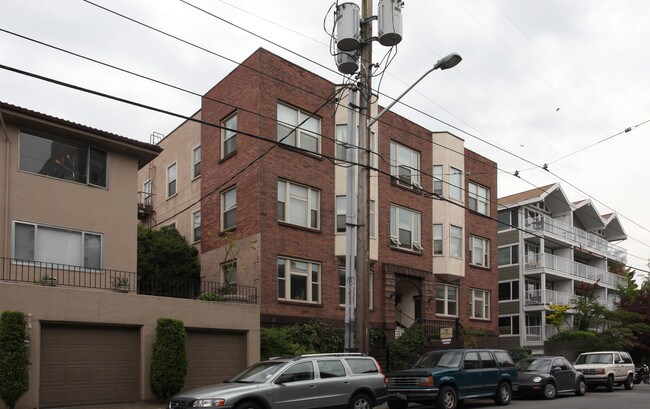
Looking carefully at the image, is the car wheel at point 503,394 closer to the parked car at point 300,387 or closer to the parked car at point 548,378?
the parked car at point 548,378

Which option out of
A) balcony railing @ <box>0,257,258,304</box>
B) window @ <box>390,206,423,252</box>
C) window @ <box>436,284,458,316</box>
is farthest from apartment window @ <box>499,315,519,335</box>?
balcony railing @ <box>0,257,258,304</box>

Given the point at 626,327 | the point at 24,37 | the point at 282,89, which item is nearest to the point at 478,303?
the point at 626,327

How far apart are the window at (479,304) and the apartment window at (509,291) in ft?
35.6

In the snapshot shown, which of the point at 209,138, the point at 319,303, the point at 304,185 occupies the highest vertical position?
the point at 209,138

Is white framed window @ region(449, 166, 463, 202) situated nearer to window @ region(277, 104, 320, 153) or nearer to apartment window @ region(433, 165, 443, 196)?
apartment window @ region(433, 165, 443, 196)

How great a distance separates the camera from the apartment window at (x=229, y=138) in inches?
987

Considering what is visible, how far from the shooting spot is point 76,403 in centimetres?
1638

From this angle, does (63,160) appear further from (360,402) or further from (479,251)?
(479,251)

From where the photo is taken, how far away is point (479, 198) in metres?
33.2

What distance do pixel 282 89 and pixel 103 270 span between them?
365 inches

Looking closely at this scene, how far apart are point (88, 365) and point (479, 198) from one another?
70.7 ft

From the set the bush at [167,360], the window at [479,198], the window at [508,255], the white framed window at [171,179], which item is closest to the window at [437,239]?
the window at [479,198]

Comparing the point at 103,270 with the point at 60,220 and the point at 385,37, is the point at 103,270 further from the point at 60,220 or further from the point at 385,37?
the point at 385,37

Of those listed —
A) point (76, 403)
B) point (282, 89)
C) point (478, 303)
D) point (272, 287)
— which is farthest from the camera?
point (478, 303)
